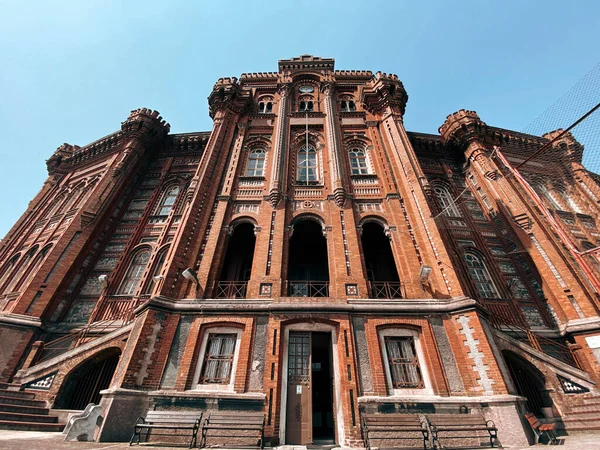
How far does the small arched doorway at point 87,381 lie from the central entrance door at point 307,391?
21.7ft

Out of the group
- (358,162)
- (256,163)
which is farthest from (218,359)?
(358,162)

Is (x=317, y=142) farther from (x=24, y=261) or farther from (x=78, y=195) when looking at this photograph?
(x=24, y=261)

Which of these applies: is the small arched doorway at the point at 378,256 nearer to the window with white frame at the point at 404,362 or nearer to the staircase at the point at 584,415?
the window with white frame at the point at 404,362

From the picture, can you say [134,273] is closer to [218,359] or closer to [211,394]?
[218,359]

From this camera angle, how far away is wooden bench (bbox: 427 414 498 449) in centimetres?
721

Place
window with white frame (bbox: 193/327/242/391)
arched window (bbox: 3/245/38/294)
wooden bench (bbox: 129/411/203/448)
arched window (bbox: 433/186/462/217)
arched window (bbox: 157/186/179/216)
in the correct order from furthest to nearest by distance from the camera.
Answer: arched window (bbox: 157/186/179/216), arched window (bbox: 433/186/462/217), arched window (bbox: 3/245/38/294), window with white frame (bbox: 193/327/242/391), wooden bench (bbox: 129/411/203/448)

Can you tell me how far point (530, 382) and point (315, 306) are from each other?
29.3ft

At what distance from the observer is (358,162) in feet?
53.1

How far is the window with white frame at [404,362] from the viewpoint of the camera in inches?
340

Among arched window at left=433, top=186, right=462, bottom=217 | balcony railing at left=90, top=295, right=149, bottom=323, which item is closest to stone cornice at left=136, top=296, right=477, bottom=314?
balcony railing at left=90, top=295, right=149, bottom=323

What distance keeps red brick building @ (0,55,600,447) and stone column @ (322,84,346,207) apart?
0.13 meters

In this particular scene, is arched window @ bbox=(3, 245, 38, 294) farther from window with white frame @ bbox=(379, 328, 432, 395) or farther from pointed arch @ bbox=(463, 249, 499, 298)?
pointed arch @ bbox=(463, 249, 499, 298)

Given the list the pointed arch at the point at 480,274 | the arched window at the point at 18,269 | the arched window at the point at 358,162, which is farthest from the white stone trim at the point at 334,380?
the arched window at the point at 18,269

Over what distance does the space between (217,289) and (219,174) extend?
20.5 feet
